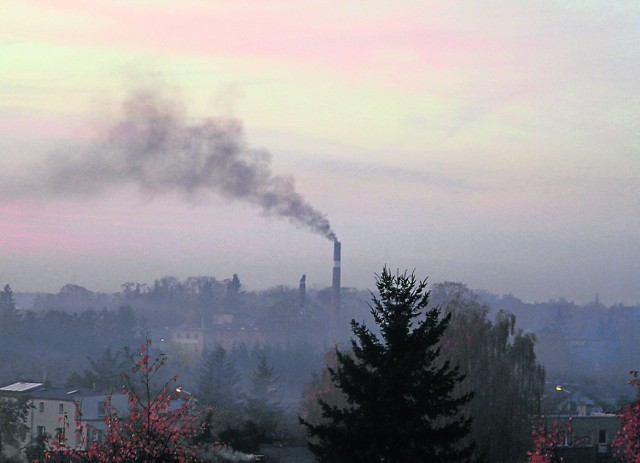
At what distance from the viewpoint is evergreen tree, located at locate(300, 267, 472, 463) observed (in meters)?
25.5

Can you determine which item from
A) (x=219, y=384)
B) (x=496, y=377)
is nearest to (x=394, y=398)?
(x=496, y=377)

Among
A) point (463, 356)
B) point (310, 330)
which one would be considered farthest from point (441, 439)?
point (310, 330)

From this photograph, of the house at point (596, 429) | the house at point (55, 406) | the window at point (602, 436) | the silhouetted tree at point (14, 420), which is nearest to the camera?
the house at point (596, 429)

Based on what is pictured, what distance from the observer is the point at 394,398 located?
25547 mm

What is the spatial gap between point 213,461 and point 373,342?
21921 mm

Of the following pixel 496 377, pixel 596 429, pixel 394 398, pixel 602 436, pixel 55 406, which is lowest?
pixel 55 406

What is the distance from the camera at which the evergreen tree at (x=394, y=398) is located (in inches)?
1002

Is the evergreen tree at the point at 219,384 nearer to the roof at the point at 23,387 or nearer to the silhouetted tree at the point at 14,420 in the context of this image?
the roof at the point at 23,387

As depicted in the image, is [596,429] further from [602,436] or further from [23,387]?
[23,387]

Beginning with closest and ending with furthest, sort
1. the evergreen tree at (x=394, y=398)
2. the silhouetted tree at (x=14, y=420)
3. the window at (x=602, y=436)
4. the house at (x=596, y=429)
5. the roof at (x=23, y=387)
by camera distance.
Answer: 1. the evergreen tree at (x=394, y=398)
2. the house at (x=596, y=429)
3. the window at (x=602, y=436)
4. the silhouetted tree at (x=14, y=420)
5. the roof at (x=23, y=387)

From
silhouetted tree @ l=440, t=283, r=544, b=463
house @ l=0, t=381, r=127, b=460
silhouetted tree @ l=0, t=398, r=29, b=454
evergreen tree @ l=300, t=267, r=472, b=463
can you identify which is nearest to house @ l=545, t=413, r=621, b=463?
silhouetted tree @ l=440, t=283, r=544, b=463

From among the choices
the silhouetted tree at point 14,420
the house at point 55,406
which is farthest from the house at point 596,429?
the silhouetted tree at point 14,420

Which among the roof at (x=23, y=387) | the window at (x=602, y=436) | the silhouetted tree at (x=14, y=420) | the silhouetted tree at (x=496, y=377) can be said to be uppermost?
the silhouetted tree at (x=496, y=377)

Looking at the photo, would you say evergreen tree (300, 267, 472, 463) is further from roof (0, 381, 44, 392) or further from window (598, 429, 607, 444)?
roof (0, 381, 44, 392)
